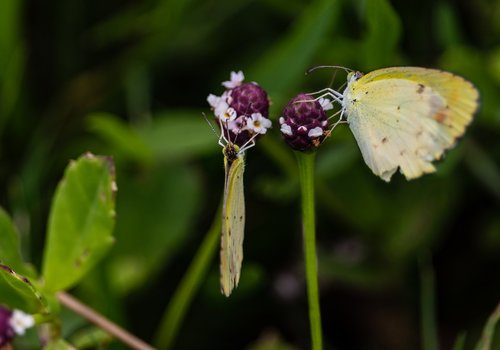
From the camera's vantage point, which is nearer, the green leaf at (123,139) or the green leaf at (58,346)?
the green leaf at (58,346)

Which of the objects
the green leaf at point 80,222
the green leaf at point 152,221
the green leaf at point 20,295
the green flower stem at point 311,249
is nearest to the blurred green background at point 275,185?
the green leaf at point 152,221

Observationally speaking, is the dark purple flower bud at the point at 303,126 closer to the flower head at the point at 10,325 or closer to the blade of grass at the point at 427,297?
the flower head at the point at 10,325

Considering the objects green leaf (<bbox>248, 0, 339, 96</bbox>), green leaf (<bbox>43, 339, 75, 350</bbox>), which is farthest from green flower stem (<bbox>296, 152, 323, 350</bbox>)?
green leaf (<bbox>248, 0, 339, 96</bbox>)

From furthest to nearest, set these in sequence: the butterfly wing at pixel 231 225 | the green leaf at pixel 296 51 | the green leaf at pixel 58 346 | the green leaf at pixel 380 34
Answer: the green leaf at pixel 296 51, the green leaf at pixel 380 34, the green leaf at pixel 58 346, the butterfly wing at pixel 231 225

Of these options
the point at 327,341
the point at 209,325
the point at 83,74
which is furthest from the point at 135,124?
the point at 327,341

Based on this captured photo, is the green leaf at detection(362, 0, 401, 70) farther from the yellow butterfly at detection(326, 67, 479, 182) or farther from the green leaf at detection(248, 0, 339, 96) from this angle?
the yellow butterfly at detection(326, 67, 479, 182)

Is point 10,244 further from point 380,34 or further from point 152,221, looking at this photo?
point 380,34
